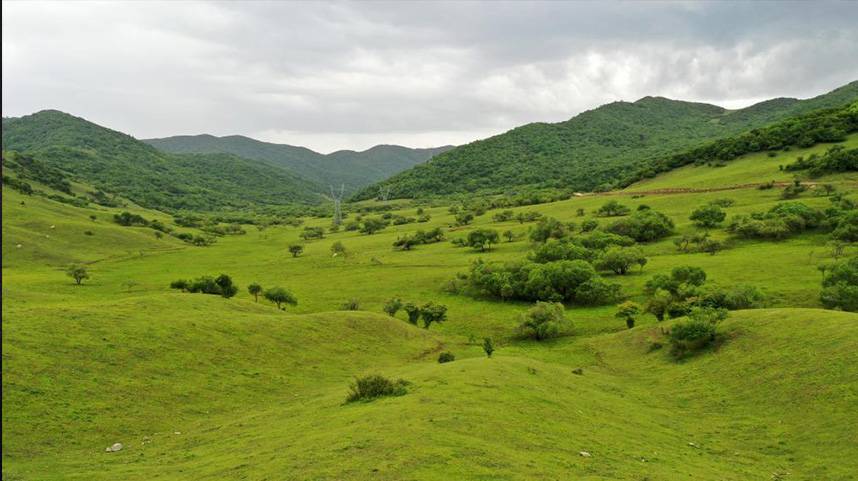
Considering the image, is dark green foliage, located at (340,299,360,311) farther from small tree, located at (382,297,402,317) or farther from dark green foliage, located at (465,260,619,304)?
dark green foliage, located at (465,260,619,304)

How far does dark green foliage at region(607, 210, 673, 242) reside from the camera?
411ft

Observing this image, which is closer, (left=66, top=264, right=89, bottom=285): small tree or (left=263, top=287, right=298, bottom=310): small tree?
(left=263, top=287, right=298, bottom=310): small tree

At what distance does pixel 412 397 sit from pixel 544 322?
140 feet

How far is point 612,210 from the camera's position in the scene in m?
157

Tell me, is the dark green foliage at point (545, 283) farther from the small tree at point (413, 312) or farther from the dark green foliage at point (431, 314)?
the small tree at point (413, 312)

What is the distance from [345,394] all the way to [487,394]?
465 inches

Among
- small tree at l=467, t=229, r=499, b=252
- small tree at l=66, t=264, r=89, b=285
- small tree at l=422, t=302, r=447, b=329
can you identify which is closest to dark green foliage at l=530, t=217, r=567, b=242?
small tree at l=467, t=229, r=499, b=252

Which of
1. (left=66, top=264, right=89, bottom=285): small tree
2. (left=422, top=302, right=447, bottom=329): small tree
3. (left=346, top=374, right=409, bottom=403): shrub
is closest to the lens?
(left=346, top=374, right=409, bottom=403): shrub

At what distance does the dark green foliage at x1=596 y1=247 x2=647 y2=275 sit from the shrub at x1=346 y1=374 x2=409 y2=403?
235ft

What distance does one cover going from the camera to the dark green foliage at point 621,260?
10188cm

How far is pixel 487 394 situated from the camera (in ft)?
123

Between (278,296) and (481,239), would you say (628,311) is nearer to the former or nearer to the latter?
(278,296)

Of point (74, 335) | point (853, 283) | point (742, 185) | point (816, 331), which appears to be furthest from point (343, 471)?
point (742, 185)

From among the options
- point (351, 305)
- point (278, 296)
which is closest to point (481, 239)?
point (351, 305)
